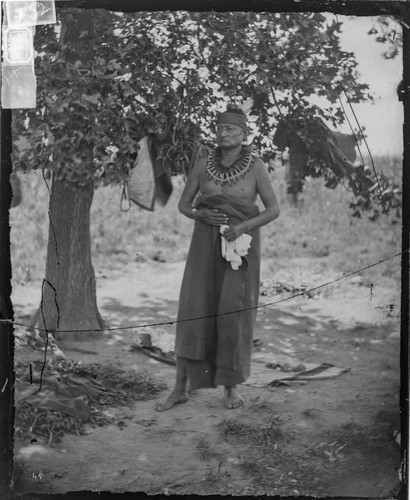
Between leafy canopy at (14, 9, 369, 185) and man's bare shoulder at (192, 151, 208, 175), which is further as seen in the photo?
man's bare shoulder at (192, 151, 208, 175)

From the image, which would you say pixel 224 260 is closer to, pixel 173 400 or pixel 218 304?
pixel 218 304

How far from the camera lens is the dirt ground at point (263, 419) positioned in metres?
4.52

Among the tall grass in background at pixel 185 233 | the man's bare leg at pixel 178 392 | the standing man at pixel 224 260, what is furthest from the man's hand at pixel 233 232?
the man's bare leg at pixel 178 392

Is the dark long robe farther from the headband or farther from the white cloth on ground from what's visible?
the headband

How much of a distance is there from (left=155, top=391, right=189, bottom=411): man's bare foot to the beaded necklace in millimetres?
1152

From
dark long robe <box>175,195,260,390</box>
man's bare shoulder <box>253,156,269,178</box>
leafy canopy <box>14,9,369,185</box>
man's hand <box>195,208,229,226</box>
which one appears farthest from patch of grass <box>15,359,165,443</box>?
man's bare shoulder <box>253,156,269,178</box>

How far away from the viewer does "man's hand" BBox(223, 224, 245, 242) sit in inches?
179

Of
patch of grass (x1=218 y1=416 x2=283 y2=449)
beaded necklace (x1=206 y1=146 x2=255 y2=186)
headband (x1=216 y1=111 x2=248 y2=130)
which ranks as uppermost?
headband (x1=216 y1=111 x2=248 y2=130)

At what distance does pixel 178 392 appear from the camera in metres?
4.60

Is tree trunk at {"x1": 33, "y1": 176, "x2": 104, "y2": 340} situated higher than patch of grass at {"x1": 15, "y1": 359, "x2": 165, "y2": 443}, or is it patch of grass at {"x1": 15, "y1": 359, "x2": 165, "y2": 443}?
tree trunk at {"x1": 33, "y1": 176, "x2": 104, "y2": 340}

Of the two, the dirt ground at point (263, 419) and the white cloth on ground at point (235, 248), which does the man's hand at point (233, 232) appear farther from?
the dirt ground at point (263, 419)

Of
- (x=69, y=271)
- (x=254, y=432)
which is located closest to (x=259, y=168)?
(x=69, y=271)

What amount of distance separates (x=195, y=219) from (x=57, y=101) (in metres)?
0.95

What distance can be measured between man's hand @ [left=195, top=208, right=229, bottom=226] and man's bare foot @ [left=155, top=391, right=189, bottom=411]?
0.93 m
